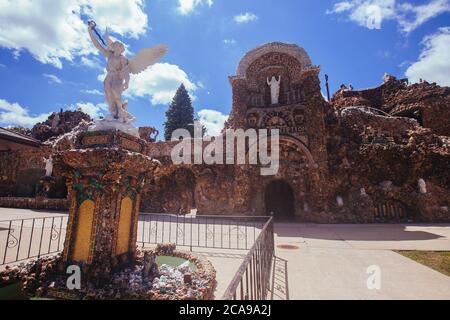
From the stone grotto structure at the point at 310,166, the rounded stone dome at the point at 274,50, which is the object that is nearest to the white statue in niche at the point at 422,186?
the stone grotto structure at the point at 310,166

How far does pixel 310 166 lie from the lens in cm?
1427

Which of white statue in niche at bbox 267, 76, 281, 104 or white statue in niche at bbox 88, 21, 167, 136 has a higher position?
white statue in niche at bbox 267, 76, 281, 104

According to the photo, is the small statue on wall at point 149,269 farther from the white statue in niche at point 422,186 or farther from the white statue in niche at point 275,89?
the white statue in niche at point 422,186

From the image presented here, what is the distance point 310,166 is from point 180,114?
2678 centimetres

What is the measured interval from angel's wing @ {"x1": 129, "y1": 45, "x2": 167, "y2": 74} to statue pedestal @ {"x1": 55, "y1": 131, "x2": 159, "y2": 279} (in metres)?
2.18

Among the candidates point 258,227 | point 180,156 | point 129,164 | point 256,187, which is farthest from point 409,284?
point 180,156

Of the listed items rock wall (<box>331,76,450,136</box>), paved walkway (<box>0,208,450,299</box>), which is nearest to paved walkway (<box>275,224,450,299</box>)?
paved walkway (<box>0,208,450,299</box>)

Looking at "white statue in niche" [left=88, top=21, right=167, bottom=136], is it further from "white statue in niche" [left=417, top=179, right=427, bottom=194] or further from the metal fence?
"white statue in niche" [left=417, top=179, right=427, bottom=194]

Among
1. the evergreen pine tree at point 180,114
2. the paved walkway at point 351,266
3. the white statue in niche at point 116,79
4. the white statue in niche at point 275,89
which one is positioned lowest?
the paved walkway at point 351,266

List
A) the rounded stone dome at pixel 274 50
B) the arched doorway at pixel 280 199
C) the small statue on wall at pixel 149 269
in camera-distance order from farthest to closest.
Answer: the arched doorway at pixel 280 199 → the rounded stone dome at pixel 274 50 → the small statue on wall at pixel 149 269

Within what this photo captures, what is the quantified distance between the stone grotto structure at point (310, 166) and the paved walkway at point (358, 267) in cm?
452

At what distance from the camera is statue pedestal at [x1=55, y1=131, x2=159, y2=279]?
15.1 ft

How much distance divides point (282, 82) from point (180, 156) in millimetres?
9793

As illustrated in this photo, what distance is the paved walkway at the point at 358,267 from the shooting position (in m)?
3.90
